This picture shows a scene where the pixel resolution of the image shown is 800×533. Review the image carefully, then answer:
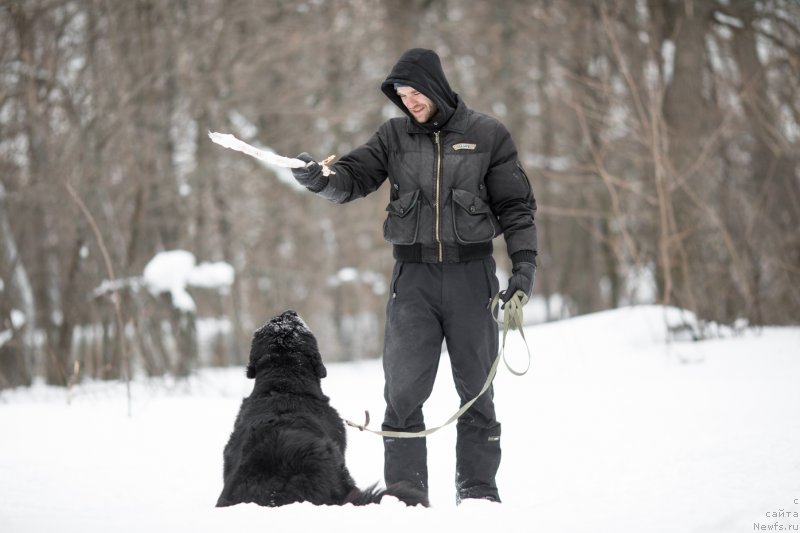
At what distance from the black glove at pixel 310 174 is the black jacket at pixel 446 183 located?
6cm

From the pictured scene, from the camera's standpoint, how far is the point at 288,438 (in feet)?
10.2

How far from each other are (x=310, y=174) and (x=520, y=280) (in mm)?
1057

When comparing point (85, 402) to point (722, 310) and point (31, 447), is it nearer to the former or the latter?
point (31, 447)

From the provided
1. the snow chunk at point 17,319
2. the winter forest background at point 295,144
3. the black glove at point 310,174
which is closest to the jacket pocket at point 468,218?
the black glove at point 310,174

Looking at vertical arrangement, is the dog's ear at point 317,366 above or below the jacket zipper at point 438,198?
below

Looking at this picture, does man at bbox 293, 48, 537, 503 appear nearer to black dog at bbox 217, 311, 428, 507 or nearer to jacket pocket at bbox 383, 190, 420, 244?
jacket pocket at bbox 383, 190, 420, 244

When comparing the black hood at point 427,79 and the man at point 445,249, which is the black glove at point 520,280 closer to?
the man at point 445,249

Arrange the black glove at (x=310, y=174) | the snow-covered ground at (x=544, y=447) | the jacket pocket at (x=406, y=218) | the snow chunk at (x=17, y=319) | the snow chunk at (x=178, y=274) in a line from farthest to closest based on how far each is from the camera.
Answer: the snow chunk at (x=17, y=319) < the snow chunk at (x=178, y=274) < the jacket pocket at (x=406, y=218) < the black glove at (x=310, y=174) < the snow-covered ground at (x=544, y=447)

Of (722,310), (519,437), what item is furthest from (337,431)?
(722,310)

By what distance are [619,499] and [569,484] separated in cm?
91

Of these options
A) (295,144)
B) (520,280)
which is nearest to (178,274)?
(520,280)

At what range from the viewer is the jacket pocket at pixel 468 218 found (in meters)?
3.56

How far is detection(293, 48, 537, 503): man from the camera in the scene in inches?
142

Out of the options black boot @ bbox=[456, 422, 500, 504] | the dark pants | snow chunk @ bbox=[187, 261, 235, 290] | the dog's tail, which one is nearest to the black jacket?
the dark pants
